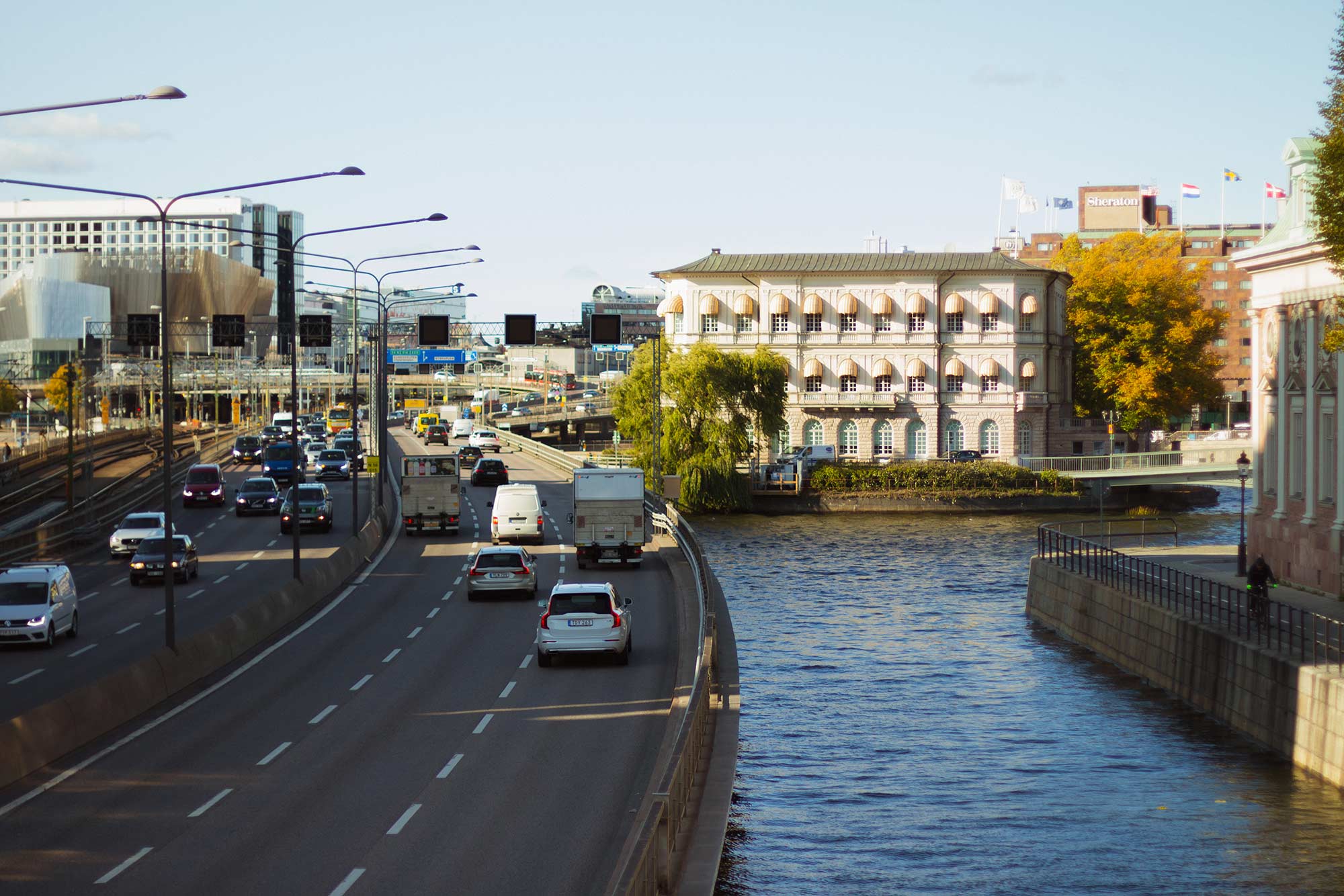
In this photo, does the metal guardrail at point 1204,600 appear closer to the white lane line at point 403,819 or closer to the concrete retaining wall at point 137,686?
the white lane line at point 403,819

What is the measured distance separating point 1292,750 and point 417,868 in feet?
58.3

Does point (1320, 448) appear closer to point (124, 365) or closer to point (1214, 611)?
point (1214, 611)

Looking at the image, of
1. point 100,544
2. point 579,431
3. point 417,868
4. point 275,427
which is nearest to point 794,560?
point 100,544

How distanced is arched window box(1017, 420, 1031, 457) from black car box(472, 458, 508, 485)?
41257mm

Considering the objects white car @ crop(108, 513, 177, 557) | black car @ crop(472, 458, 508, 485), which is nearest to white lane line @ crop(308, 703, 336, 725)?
white car @ crop(108, 513, 177, 557)

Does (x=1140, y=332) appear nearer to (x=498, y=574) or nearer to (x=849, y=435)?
(x=849, y=435)

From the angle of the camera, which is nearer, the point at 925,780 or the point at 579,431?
the point at 925,780

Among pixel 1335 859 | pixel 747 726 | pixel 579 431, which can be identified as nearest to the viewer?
pixel 1335 859

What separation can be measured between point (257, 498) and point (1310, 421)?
46.9 metres

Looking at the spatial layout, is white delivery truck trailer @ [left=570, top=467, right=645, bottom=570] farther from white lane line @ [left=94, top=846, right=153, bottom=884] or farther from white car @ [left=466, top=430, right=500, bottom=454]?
white car @ [left=466, top=430, right=500, bottom=454]

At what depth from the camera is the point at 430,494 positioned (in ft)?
204

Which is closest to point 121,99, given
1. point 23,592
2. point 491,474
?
point 23,592

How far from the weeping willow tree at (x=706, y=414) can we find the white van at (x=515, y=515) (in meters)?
34.1

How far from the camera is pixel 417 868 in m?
17.5
